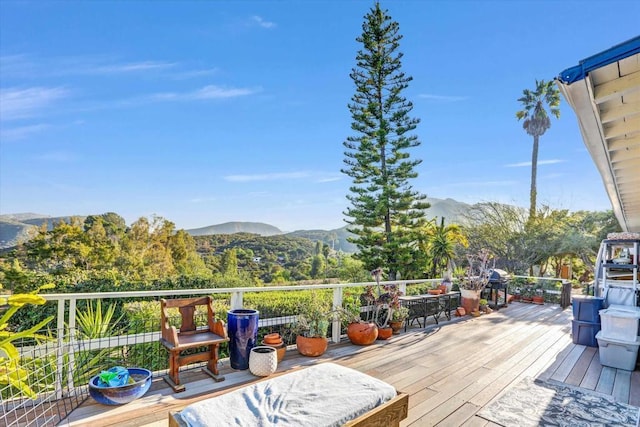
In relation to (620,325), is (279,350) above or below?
below

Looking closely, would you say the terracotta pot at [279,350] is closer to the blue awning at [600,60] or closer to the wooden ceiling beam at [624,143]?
the blue awning at [600,60]

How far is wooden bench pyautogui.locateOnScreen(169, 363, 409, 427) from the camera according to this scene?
1.67 metres

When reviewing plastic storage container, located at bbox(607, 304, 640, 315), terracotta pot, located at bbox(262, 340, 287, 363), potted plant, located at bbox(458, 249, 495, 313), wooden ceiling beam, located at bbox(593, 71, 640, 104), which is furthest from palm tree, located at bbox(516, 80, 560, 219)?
terracotta pot, located at bbox(262, 340, 287, 363)

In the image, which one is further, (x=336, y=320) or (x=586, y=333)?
(x=586, y=333)

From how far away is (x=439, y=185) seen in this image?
→ 16781 mm

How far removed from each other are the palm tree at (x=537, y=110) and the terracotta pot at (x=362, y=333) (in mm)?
19411

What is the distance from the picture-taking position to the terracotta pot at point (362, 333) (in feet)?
14.2

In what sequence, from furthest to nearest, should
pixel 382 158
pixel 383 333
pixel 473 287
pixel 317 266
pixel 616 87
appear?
1. pixel 317 266
2. pixel 382 158
3. pixel 473 287
4. pixel 383 333
5. pixel 616 87

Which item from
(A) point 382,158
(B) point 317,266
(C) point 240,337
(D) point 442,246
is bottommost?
(B) point 317,266

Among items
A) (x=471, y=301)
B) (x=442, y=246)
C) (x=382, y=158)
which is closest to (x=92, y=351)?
(x=471, y=301)

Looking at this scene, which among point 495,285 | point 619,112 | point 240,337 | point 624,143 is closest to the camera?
point 619,112

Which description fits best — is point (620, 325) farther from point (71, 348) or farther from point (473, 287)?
point (71, 348)

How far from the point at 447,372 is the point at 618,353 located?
1970 millimetres

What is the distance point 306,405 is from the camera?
71.0 inches
